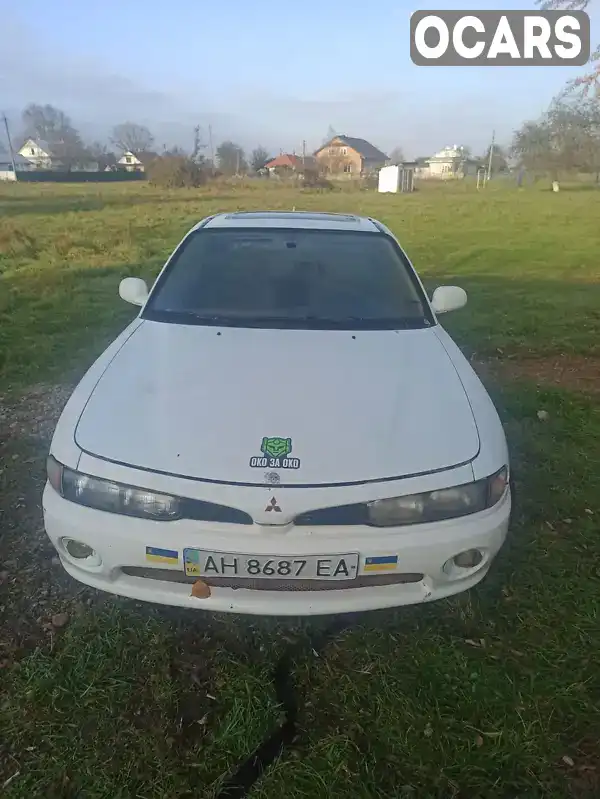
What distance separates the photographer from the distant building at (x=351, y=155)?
6781 cm

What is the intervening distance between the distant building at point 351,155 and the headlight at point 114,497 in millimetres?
66592

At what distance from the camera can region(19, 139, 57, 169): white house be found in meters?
69.8

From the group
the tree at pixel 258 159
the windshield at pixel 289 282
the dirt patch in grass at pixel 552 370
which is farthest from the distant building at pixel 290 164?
the windshield at pixel 289 282

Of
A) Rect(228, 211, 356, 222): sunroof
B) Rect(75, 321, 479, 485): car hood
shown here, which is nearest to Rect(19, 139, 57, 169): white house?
Rect(228, 211, 356, 222): sunroof

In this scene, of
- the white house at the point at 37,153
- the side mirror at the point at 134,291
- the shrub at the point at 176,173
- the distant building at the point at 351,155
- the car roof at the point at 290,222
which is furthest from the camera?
the white house at the point at 37,153

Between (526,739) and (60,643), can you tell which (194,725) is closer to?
(60,643)

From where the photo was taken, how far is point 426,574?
205 centimetres

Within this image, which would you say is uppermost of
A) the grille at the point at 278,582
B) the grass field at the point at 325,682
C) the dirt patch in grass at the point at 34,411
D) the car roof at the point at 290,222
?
the car roof at the point at 290,222

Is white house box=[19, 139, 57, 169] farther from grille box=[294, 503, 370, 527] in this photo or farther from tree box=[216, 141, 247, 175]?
grille box=[294, 503, 370, 527]

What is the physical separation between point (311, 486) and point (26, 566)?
1561 millimetres

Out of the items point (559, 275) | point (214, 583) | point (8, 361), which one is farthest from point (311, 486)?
point (559, 275)

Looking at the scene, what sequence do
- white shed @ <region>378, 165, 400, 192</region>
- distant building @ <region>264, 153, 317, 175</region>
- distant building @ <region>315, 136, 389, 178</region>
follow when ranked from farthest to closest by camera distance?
distant building @ <region>315, 136, 389, 178</region> < distant building @ <region>264, 153, 317, 175</region> < white shed @ <region>378, 165, 400, 192</region>

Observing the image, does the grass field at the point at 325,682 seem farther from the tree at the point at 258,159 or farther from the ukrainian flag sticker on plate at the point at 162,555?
the tree at the point at 258,159

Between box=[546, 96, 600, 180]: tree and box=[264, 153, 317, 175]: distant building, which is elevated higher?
box=[546, 96, 600, 180]: tree
